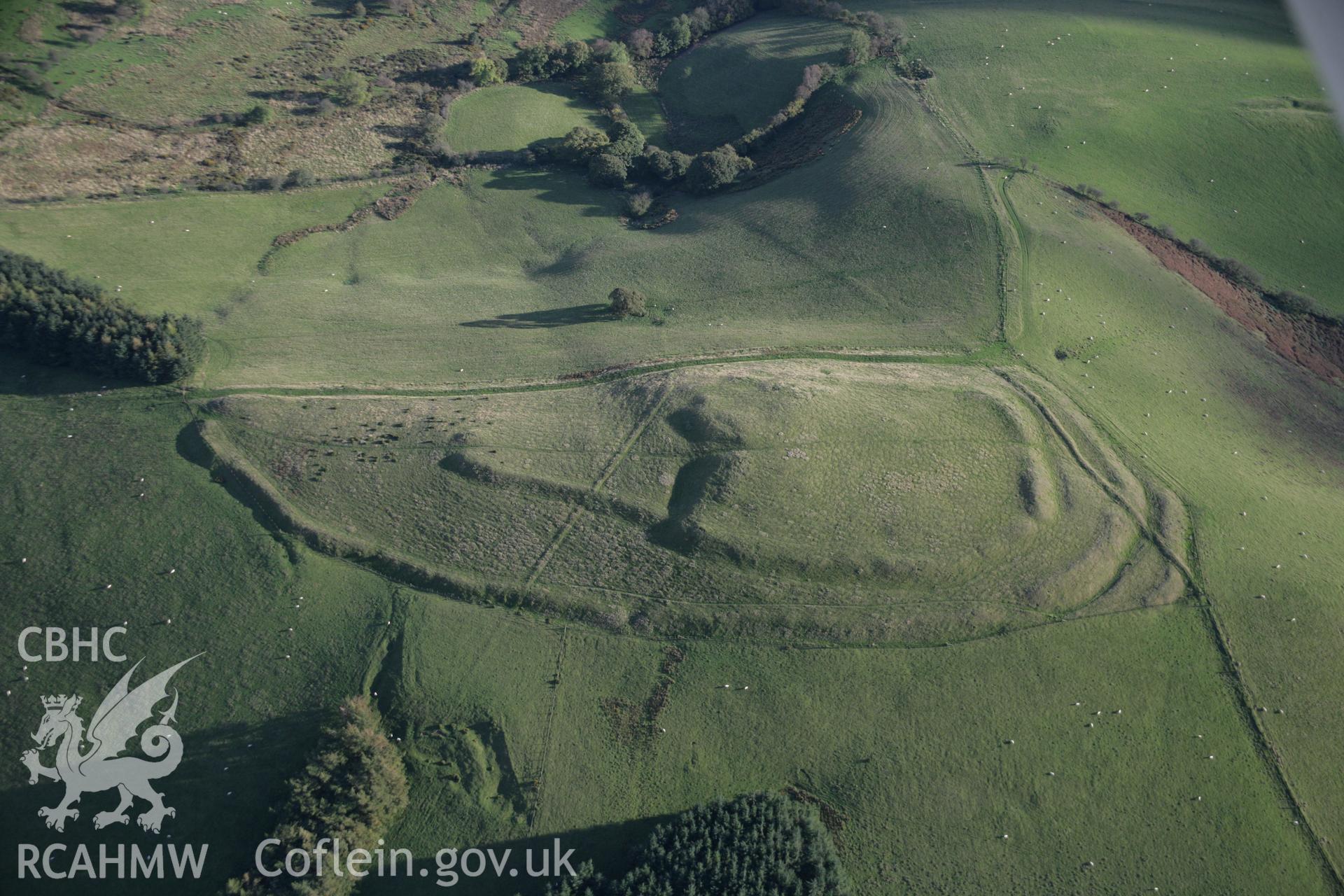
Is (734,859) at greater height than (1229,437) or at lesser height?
lesser

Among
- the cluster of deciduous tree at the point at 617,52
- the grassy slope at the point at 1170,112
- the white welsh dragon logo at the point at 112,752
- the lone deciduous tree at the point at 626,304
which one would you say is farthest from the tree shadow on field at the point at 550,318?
the grassy slope at the point at 1170,112

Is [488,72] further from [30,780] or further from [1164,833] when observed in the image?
[1164,833]

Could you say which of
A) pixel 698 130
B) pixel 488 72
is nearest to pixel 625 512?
pixel 698 130

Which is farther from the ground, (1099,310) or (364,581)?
(1099,310)

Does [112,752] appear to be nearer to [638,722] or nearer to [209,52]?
[638,722]

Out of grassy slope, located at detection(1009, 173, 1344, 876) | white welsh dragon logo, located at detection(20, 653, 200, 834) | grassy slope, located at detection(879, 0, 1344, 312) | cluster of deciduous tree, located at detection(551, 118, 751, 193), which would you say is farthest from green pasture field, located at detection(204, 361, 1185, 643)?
grassy slope, located at detection(879, 0, 1344, 312)

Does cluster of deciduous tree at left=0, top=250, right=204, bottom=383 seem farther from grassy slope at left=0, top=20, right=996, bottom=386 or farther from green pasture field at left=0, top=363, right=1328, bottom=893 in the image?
green pasture field at left=0, top=363, right=1328, bottom=893

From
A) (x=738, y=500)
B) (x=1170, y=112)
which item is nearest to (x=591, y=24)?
(x=1170, y=112)
